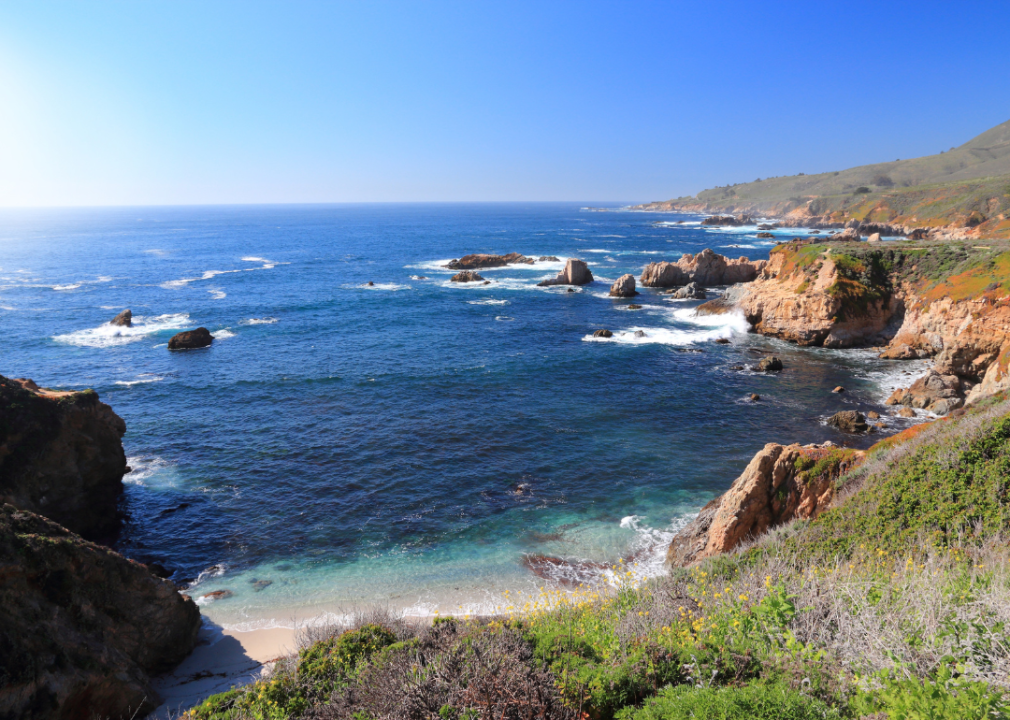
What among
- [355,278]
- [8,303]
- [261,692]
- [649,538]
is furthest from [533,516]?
[8,303]

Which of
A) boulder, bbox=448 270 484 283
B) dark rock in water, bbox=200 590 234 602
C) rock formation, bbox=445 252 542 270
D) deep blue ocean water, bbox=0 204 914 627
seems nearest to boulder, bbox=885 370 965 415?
deep blue ocean water, bbox=0 204 914 627

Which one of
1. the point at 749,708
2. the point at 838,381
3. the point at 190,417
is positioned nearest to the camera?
the point at 749,708

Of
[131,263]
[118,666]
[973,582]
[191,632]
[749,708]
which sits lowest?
[191,632]

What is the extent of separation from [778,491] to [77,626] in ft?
71.5

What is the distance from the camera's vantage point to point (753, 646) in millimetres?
9086

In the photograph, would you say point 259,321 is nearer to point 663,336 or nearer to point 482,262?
point 663,336

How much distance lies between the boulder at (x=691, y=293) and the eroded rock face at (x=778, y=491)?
56501 mm

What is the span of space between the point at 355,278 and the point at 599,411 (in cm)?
6456

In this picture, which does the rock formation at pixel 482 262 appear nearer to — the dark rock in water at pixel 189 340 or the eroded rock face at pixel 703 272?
the eroded rock face at pixel 703 272

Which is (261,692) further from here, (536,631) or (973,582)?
(973,582)

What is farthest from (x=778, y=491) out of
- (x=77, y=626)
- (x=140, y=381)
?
(x=140, y=381)

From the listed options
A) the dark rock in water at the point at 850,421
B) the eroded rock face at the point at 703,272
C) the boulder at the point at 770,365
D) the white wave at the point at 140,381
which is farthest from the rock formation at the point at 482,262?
the dark rock in water at the point at 850,421

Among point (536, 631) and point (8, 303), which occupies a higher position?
point (8, 303)

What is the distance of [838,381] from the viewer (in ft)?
127
